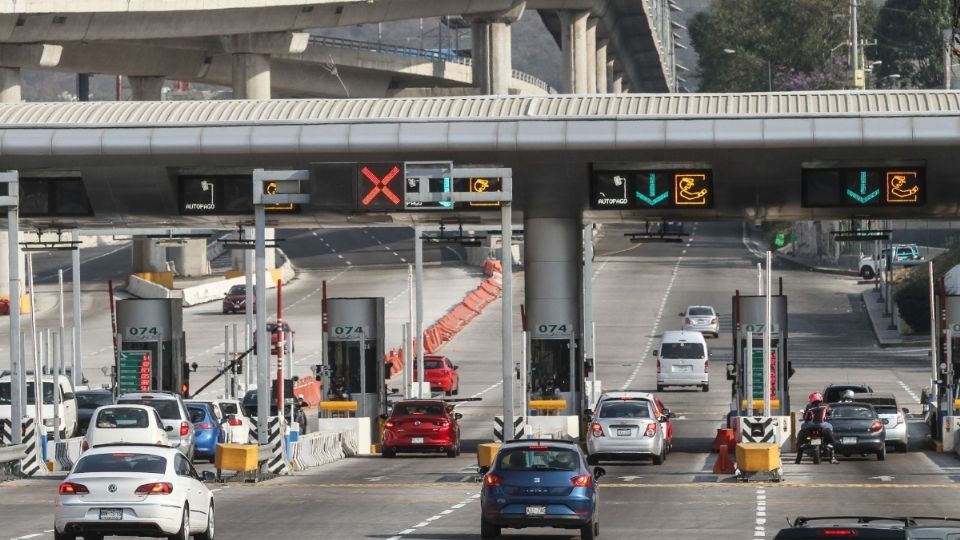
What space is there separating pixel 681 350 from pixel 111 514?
45.9 m

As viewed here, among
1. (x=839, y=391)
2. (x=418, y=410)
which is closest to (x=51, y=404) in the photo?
(x=418, y=410)

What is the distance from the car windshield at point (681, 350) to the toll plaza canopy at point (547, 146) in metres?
23.4

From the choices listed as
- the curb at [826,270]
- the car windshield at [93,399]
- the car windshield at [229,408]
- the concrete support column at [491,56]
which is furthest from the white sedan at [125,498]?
the curb at [826,270]

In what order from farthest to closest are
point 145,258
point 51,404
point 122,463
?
point 145,258
point 51,404
point 122,463

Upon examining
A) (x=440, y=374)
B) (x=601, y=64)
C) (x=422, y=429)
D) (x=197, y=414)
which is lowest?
(x=422, y=429)

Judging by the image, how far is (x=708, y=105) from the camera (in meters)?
42.0

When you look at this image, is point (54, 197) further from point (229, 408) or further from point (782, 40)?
point (782, 40)

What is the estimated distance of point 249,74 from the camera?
293 ft

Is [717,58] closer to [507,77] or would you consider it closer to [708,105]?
[507,77]

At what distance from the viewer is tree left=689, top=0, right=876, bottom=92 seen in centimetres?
17462

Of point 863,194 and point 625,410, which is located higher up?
point 863,194

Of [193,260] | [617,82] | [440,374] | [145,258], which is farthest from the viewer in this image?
[617,82]

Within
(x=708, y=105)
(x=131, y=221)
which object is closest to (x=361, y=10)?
(x=131, y=221)

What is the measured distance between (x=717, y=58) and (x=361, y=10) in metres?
106
